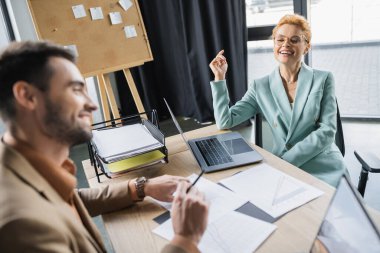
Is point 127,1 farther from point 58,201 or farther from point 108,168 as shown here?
point 58,201

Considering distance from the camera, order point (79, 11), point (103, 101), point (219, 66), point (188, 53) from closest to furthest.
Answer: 1. point (219, 66)
2. point (79, 11)
3. point (103, 101)
4. point (188, 53)

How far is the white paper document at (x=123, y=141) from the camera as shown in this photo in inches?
51.6

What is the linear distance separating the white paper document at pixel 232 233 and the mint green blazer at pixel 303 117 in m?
0.66

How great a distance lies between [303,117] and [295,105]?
68 mm

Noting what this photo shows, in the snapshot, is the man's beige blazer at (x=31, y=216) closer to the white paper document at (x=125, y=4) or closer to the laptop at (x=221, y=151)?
the laptop at (x=221, y=151)

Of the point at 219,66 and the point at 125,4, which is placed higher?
the point at 125,4

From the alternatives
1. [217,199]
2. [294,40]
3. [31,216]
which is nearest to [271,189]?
[217,199]

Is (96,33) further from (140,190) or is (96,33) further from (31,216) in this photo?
(31,216)

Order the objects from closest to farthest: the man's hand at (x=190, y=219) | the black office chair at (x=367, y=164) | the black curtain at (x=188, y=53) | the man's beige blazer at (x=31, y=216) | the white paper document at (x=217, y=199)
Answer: the man's beige blazer at (x=31, y=216) < the man's hand at (x=190, y=219) < the white paper document at (x=217, y=199) < the black office chair at (x=367, y=164) < the black curtain at (x=188, y=53)

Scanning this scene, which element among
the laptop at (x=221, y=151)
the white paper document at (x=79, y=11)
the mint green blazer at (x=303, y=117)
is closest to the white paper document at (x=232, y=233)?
the laptop at (x=221, y=151)

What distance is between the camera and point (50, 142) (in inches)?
29.4

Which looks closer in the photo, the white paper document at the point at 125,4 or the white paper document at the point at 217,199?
the white paper document at the point at 217,199

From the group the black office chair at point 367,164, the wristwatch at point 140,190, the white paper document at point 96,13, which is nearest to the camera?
the wristwatch at point 140,190

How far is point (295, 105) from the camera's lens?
5.34 ft
